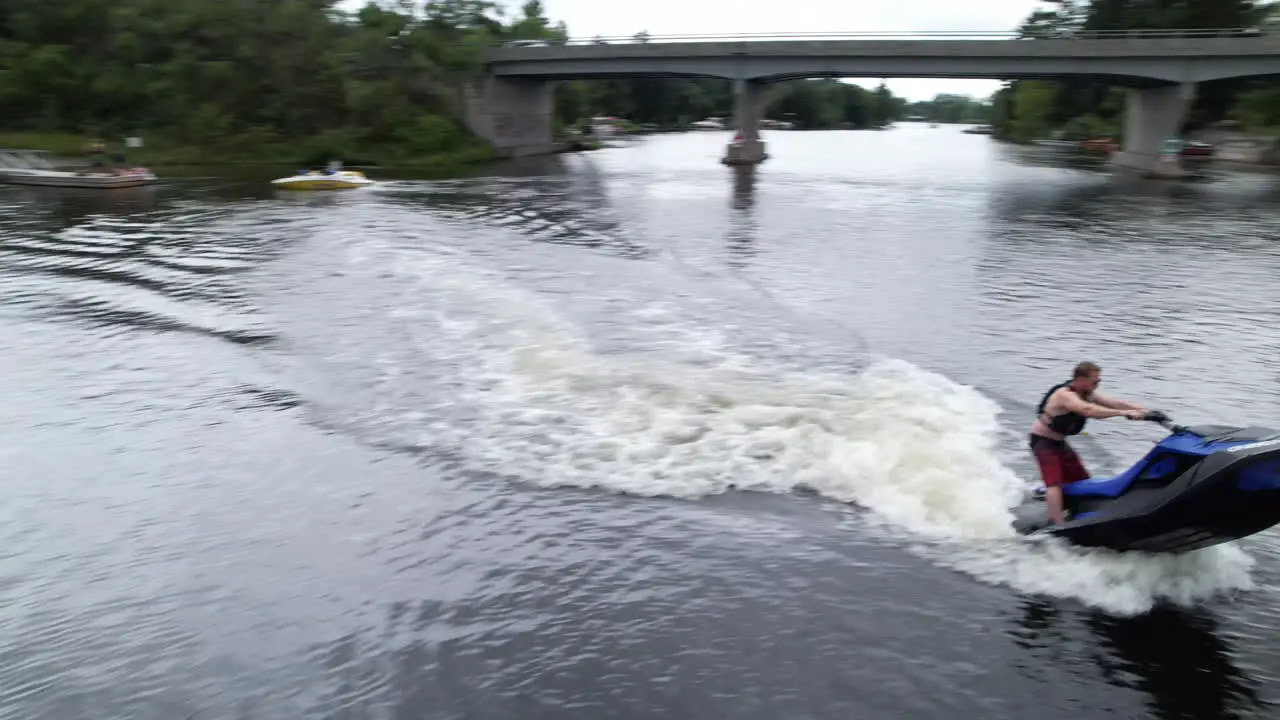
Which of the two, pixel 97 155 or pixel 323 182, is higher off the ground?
pixel 97 155

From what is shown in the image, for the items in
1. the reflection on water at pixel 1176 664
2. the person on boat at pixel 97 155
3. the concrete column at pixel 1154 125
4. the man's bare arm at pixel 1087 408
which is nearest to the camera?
the reflection on water at pixel 1176 664

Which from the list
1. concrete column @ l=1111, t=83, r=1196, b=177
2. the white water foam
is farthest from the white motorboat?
concrete column @ l=1111, t=83, r=1196, b=177

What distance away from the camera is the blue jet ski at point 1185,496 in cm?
770

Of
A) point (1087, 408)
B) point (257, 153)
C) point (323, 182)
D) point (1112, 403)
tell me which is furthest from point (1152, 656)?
point (257, 153)

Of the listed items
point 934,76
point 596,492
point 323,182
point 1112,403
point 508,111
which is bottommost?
point 596,492

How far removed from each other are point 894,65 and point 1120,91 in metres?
48.3

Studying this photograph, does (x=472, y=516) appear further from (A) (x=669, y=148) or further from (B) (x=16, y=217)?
(A) (x=669, y=148)

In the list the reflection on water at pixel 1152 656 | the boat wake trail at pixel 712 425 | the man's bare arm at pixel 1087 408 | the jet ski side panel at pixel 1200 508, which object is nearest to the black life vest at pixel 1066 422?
the man's bare arm at pixel 1087 408

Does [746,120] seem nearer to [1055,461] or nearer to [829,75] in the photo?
[829,75]

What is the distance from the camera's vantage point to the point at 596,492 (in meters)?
11.5

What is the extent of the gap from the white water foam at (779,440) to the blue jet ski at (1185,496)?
54 cm

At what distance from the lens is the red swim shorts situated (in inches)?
374

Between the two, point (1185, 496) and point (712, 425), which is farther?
point (712, 425)

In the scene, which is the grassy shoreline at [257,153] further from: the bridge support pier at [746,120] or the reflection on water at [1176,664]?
the reflection on water at [1176,664]
